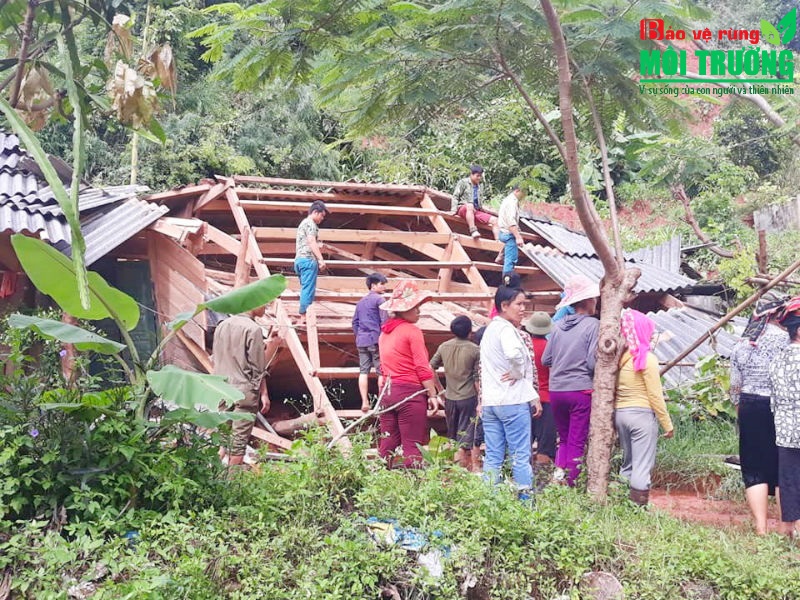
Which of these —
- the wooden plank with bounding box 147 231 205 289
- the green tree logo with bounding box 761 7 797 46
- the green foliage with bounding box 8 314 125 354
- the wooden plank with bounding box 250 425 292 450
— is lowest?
the wooden plank with bounding box 250 425 292 450

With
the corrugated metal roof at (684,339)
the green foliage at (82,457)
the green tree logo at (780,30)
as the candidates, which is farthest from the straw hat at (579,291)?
the green foliage at (82,457)

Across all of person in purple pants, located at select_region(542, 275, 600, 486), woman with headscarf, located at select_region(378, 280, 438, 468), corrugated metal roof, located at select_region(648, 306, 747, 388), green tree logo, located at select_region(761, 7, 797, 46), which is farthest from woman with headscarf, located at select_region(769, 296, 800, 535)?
corrugated metal roof, located at select_region(648, 306, 747, 388)

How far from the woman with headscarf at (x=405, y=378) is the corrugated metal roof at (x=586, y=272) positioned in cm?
338

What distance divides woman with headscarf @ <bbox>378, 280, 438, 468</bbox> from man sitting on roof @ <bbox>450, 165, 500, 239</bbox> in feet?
12.8

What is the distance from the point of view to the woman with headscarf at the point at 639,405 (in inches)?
191

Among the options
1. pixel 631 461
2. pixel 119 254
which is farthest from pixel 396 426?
pixel 119 254

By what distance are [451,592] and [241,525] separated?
1.13 meters

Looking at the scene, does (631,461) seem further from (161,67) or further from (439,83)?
(161,67)

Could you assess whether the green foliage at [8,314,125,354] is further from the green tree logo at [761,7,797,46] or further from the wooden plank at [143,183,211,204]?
the wooden plank at [143,183,211,204]

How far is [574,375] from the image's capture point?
5.29 metres

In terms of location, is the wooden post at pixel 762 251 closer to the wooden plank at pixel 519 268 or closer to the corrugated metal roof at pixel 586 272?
the corrugated metal roof at pixel 586 272

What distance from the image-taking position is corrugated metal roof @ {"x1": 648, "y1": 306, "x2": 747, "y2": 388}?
27.4ft

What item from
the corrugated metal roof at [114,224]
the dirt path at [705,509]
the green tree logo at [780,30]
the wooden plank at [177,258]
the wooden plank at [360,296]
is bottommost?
the dirt path at [705,509]

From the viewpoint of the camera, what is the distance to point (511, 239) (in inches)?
347
